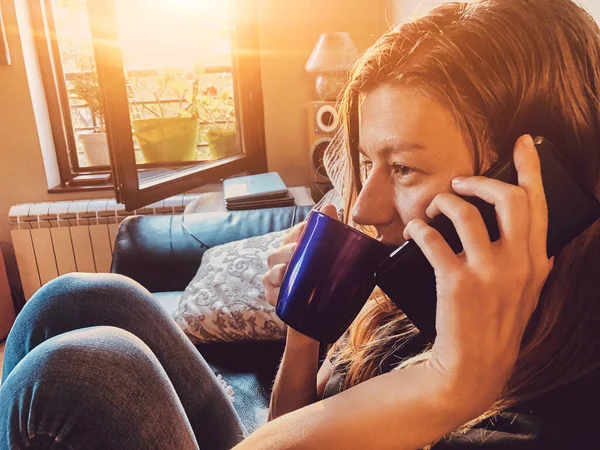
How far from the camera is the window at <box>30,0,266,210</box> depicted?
2.34m

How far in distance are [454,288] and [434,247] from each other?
4 centimetres

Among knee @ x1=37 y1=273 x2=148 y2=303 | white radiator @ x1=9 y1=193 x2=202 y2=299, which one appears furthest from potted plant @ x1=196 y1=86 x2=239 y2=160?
knee @ x1=37 y1=273 x2=148 y2=303

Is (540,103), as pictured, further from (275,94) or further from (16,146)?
(16,146)

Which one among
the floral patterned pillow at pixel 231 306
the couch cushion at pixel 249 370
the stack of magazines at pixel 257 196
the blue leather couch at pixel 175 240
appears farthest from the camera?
the stack of magazines at pixel 257 196

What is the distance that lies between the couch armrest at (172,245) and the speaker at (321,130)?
26.4 inches

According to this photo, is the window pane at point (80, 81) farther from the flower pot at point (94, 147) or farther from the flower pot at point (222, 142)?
the flower pot at point (222, 142)

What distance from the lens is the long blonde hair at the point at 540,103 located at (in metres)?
0.52

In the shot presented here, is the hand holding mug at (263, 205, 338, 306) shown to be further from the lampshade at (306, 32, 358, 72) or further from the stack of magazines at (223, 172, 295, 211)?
the lampshade at (306, 32, 358, 72)

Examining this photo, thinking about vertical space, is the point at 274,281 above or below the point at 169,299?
above

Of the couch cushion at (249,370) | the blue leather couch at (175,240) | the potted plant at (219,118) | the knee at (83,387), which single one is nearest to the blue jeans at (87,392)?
the knee at (83,387)

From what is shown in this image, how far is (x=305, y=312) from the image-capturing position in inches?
23.0

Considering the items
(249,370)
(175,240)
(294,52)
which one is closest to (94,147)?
(294,52)

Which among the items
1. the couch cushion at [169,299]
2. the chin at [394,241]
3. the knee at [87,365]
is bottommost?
the couch cushion at [169,299]

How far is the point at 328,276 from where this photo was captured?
56cm
